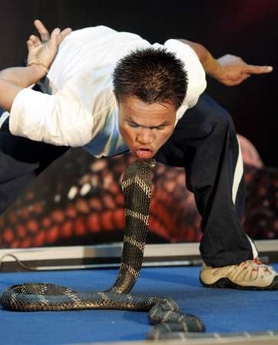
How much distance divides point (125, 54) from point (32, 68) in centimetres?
41

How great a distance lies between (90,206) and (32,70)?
1172 mm

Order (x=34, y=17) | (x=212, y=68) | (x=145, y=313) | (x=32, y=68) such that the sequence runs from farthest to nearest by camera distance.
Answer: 1. (x=34, y=17)
2. (x=212, y=68)
3. (x=32, y=68)
4. (x=145, y=313)

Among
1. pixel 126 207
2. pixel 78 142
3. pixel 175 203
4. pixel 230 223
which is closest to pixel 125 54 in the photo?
pixel 78 142

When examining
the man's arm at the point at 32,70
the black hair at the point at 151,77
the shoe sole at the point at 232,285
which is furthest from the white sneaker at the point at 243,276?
the man's arm at the point at 32,70

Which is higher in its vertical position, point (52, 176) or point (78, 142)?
A: point (78, 142)

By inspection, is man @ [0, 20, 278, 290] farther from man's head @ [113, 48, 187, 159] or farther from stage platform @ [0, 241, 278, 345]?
stage platform @ [0, 241, 278, 345]

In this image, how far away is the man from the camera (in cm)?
283

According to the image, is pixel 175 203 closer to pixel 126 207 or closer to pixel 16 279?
pixel 16 279

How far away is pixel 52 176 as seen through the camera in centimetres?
424

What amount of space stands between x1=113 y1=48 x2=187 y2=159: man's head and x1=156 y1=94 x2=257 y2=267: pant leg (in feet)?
1.97

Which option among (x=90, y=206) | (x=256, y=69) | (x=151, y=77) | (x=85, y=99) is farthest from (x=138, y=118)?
(x=90, y=206)

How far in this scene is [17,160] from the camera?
3398 mm

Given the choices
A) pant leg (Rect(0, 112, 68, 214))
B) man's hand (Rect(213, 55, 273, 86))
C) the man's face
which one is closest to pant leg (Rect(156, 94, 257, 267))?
man's hand (Rect(213, 55, 273, 86))

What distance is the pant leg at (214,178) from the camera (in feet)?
11.4
